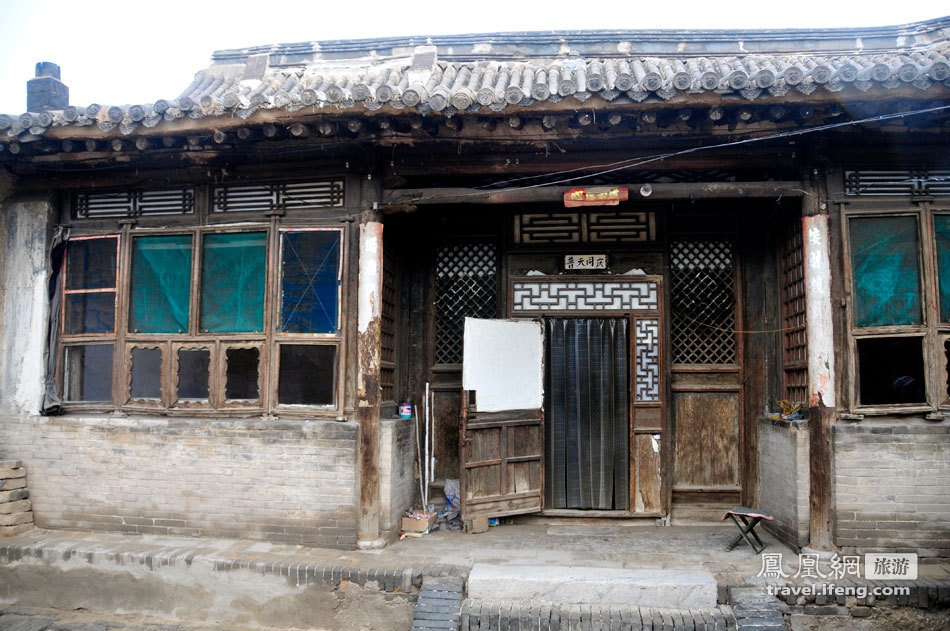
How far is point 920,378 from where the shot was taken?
6121 mm

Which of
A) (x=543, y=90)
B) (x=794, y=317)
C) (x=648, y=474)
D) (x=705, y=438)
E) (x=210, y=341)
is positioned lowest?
(x=648, y=474)

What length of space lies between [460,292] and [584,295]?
1503 mm

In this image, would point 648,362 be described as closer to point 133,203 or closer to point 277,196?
point 277,196

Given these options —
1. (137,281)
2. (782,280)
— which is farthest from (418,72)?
(782,280)

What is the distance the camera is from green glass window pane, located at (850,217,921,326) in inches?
243

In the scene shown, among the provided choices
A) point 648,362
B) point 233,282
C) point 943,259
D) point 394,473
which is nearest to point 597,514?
point 648,362

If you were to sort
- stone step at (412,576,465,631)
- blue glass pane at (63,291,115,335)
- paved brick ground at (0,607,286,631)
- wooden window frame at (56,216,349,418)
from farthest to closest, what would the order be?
1. blue glass pane at (63,291,115,335)
2. wooden window frame at (56,216,349,418)
3. paved brick ground at (0,607,286,631)
4. stone step at (412,576,465,631)

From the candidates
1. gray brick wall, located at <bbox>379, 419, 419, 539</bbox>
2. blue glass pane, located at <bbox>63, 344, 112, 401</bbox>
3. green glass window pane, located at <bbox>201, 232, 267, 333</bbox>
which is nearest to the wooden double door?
gray brick wall, located at <bbox>379, 419, 419, 539</bbox>

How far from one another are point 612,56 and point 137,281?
22.0ft

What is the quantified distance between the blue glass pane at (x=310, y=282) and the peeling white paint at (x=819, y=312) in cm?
460

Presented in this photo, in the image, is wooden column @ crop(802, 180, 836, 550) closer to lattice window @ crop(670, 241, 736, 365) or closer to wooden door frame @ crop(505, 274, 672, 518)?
lattice window @ crop(670, 241, 736, 365)

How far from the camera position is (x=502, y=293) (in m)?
7.64

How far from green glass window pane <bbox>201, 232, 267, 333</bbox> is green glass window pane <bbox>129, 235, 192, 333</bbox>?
23 centimetres

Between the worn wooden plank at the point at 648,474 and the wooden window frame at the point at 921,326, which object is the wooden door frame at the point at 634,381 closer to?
the worn wooden plank at the point at 648,474
